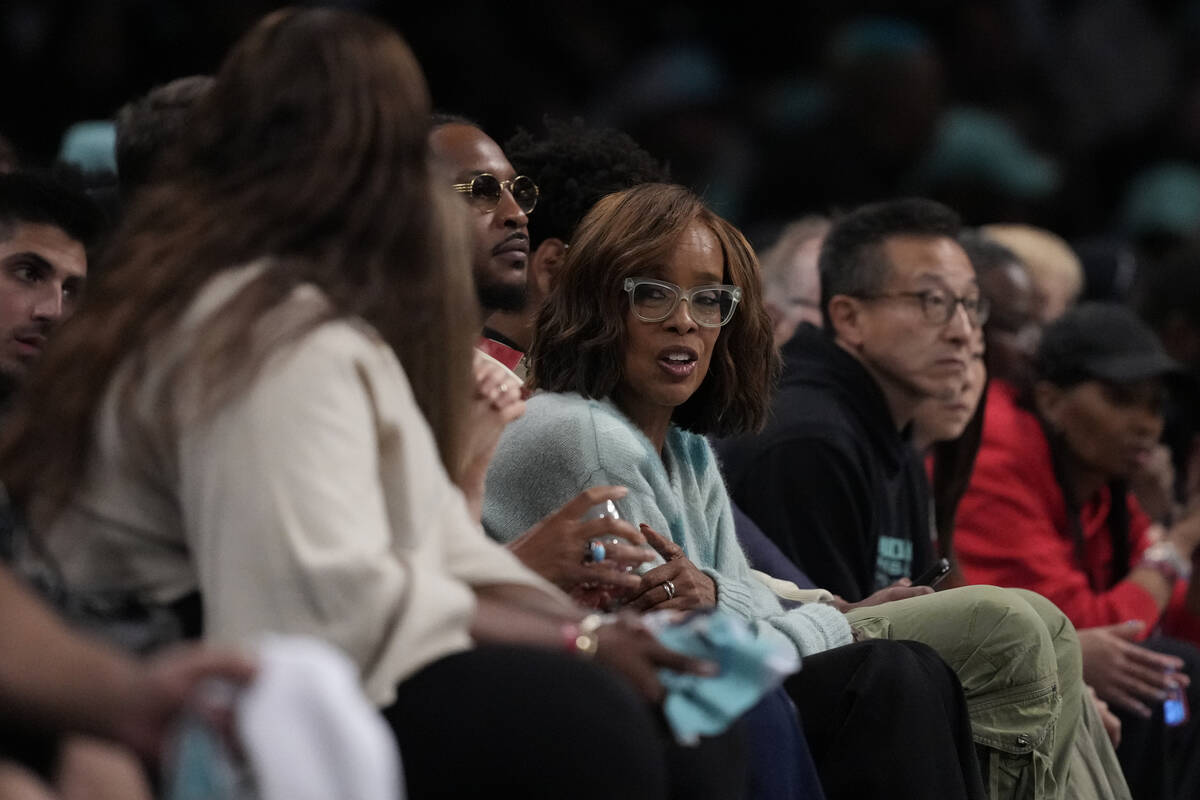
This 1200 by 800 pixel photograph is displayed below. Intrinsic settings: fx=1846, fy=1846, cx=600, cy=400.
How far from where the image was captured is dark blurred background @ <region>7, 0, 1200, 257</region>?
6004mm

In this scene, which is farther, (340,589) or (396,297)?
(396,297)

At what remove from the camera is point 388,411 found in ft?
6.28

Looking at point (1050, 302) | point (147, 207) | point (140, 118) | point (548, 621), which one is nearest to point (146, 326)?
point (147, 207)

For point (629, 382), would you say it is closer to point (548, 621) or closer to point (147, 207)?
point (548, 621)

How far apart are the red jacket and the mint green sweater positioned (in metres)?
1.29

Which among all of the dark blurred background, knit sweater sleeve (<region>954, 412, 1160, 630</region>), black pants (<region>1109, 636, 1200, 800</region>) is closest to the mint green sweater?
black pants (<region>1109, 636, 1200, 800</region>)

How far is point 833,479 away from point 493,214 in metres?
0.91

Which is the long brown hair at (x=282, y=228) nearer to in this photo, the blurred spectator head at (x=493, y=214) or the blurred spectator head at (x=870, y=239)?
the blurred spectator head at (x=493, y=214)

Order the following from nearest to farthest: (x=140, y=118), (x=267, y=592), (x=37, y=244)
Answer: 1. (x=267, y=592)
2. (x=37, y=244)
3. (x=140, y=118)

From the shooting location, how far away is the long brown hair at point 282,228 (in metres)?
1.89

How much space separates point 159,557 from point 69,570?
0.30 feet

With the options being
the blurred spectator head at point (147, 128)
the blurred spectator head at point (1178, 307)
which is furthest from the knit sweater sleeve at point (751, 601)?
the blurred spectator head at point (1178, 307)

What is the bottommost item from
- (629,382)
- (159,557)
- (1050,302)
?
(1050,302)

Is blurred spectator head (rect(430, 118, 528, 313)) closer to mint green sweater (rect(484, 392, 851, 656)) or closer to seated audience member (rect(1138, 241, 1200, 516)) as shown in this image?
mint green sweater (rect(484, 392, 851, 656))
